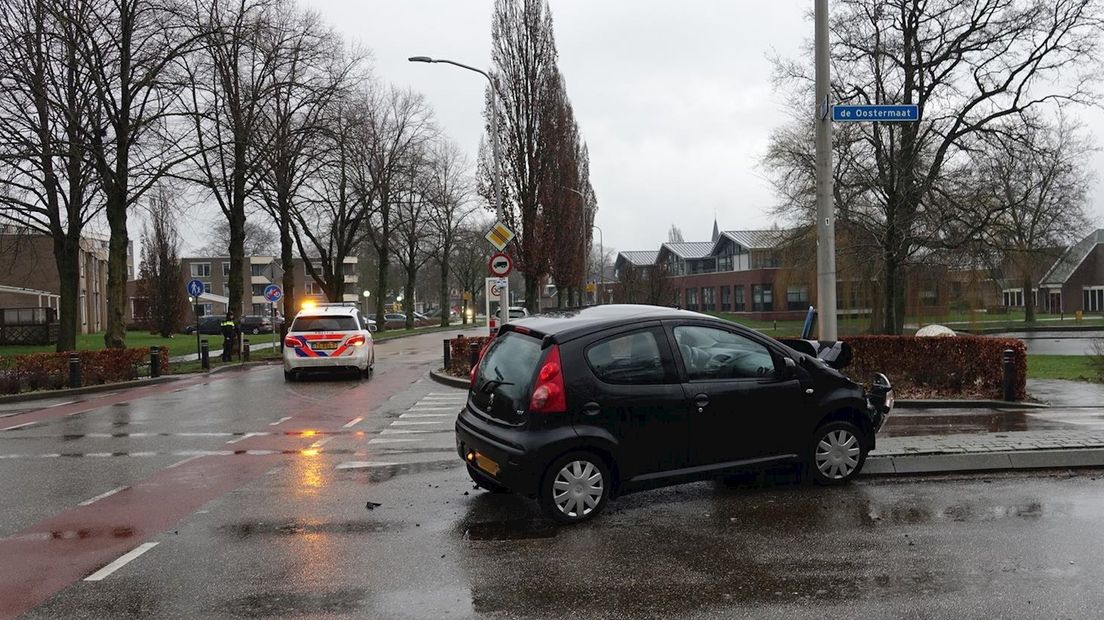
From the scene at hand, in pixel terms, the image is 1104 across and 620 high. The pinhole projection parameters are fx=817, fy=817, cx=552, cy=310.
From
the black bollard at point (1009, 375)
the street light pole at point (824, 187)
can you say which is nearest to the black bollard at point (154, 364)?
the street light pole at point (824, 187)

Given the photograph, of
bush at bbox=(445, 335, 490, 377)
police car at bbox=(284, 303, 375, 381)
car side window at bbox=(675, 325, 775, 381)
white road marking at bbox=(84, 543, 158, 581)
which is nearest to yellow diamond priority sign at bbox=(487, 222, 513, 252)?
bush at bbox=(445, 335, 490, 377)

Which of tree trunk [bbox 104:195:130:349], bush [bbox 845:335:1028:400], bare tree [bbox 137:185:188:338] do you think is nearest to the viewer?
bush [bbox 845:335:1028:400]

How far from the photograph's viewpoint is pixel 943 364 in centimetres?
1461

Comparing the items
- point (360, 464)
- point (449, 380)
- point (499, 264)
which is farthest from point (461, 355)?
point (360, 464)

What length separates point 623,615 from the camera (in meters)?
4.49

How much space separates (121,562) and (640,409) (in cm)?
380

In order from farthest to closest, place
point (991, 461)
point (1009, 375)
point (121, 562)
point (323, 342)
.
Answer: point (323, 342)
point (1009, 375)
point (991, 461)
point (121, 562)

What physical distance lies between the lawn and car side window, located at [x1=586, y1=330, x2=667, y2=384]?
14.8 m

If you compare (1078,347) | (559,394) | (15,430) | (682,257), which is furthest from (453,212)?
(559,394)

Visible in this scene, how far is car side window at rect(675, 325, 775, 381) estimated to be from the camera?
664 centimetres

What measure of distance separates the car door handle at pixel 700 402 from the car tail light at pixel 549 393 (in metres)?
1.10

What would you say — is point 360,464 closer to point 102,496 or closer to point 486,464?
point 102,496

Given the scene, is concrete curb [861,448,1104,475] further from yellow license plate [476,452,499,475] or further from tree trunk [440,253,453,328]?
tree trunk [440,253,453,328]

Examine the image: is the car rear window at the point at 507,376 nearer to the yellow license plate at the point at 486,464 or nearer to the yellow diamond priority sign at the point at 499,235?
the yellow license plate at the point at 486,464
